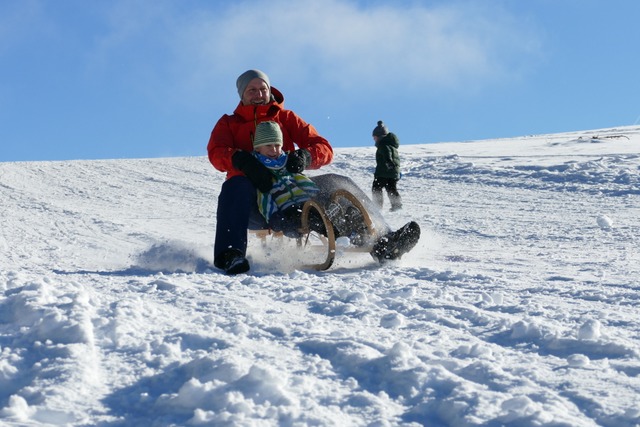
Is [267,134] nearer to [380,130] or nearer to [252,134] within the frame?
[252,134]

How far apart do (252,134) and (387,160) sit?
5093mm

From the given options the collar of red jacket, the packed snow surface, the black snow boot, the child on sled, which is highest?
the collar of red jacket

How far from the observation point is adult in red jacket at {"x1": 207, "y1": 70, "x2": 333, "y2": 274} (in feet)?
12.9

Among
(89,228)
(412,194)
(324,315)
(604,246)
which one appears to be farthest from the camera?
(412,194)

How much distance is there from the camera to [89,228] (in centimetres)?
706

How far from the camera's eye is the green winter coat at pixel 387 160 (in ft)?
30.8

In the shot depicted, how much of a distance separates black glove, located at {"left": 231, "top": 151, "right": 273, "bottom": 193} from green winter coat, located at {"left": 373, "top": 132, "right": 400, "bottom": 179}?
538cm

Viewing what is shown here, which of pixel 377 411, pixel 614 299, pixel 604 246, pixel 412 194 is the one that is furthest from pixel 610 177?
pixel 377 411

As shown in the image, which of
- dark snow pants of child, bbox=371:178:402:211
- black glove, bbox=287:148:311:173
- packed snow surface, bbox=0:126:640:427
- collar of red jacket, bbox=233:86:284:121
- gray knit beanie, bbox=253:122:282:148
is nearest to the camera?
packed snow surface, bbox=0:126:640:427

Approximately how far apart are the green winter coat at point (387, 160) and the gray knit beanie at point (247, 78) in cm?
492

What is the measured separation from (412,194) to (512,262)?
601cm

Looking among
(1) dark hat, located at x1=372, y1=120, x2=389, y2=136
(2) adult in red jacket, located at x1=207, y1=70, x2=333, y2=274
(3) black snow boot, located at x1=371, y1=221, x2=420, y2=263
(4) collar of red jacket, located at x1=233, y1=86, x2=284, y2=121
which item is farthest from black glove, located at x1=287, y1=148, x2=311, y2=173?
(1) dark hat, located at x1=372, y1=120, x2=389, y2=136

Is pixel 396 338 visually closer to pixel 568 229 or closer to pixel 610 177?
pixel 568 229

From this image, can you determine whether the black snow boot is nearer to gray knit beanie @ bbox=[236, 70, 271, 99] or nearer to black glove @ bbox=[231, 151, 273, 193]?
black glove @ bbox=[231, 151, 273, 193]
